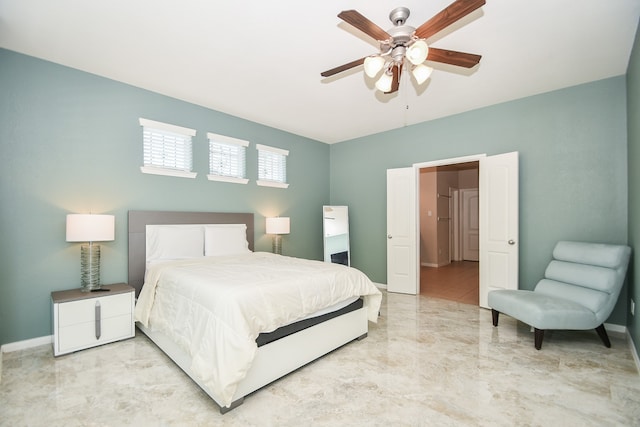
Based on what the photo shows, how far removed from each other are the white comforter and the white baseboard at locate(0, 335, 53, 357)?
0.86m

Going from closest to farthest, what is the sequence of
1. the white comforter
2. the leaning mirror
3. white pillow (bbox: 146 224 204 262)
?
the white comforter → white pillow (bbox: 146 224 204 262) → the leaning mirror

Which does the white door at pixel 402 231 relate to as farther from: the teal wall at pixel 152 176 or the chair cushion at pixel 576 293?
the chair cushion at pixel 576 293

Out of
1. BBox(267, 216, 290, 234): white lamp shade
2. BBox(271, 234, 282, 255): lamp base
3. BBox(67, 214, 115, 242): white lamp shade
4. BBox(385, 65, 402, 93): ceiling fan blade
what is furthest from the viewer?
BBox(271, 234, 282, 255): lamp base

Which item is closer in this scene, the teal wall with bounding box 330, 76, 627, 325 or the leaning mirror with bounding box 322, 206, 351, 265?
the teal wall with bounding box 330, 76, 627, 325

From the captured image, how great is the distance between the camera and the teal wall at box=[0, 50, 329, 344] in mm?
2730

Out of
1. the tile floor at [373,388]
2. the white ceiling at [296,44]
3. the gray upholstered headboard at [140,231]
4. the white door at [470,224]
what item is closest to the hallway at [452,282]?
the white door at [470,224]

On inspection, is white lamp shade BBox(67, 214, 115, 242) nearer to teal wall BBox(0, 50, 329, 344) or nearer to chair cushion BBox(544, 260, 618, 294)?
teal wall BBox(0, 50, 329, 344)

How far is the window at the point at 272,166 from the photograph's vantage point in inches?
189

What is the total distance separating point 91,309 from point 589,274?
4.83 metres

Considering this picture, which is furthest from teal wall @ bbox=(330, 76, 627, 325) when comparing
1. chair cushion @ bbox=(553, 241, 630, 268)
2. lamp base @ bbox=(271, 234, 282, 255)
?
lamp base @ bbox=(271, 234, 282, 255)

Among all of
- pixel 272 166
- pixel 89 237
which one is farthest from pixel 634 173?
pixel 89 237

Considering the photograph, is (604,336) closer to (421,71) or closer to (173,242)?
(421,71)

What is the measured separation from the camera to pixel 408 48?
6.64 feet

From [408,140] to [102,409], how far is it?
489 cm
